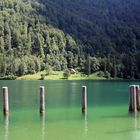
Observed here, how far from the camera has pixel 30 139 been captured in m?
31.4

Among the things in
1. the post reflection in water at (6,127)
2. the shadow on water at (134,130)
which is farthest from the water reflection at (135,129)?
the post reflection in water at (6,127)

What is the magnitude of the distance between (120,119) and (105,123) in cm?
365

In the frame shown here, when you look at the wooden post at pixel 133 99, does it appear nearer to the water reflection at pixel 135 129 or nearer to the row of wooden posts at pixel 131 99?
the row of wooden posts at pixel 131 99

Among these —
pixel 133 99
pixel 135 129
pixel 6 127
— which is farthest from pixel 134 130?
pixel 133 99

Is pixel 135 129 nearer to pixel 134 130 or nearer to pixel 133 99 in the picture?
pixel 134 130

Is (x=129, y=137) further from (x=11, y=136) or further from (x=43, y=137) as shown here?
(x=11, y=136)

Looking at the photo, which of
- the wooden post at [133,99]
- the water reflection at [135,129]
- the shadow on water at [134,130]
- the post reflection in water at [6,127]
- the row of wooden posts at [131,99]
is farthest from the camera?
the wooden post at [133,99]

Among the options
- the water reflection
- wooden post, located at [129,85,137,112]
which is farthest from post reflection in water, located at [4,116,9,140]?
wooden post, located at [129,85,137,112]

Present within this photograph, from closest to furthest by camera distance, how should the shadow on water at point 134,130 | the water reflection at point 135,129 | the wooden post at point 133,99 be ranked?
1. the water reflection at point 135,129
2. the shadow on water at point 134,130
3. the wooden post at point 133,99

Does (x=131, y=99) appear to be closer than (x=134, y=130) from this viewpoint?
No

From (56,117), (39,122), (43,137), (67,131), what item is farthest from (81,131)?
(56,117)

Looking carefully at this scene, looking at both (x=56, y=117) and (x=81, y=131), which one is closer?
(x=81, y=131)

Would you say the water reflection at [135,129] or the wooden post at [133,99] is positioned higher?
the wooden post at [133,99]

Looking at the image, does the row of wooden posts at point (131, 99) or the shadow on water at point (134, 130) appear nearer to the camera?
the shadow on water at point (134, 130)
